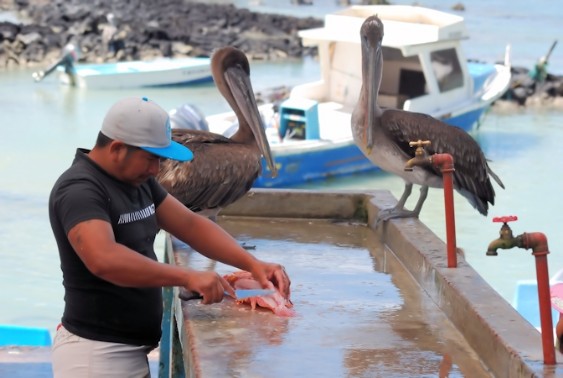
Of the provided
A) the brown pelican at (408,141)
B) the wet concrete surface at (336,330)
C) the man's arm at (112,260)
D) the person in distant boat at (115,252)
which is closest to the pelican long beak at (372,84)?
the brown pelican at (408,141)

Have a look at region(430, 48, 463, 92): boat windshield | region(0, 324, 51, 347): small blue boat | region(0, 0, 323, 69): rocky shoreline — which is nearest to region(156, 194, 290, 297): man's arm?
region(0, 324, 51, 347): small blue boat

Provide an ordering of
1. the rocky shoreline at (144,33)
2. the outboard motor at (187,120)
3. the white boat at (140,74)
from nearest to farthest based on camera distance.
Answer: the outboard motor at (187,120)
the white boat at (140,74)
the rocky shoreline at (144,33)

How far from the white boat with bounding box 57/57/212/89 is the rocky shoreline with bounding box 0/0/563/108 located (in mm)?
4557

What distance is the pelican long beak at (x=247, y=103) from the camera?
700 cm

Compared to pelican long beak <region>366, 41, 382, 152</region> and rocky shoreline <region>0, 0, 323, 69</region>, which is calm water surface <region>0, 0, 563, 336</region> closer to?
rocky shoreline <region>0, 0, 323, 69</region>

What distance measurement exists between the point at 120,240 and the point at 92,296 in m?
0.20

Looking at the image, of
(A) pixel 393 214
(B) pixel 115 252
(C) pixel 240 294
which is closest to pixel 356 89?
(A) pixel 393 214

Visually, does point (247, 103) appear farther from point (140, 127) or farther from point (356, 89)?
point (356, 89)

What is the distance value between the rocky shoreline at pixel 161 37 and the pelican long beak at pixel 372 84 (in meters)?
16.2

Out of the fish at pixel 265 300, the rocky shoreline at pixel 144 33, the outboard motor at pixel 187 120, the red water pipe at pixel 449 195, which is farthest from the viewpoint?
the rocky shoreline at pixel 144 33

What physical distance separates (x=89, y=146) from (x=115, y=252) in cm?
1567

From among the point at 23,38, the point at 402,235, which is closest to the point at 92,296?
the point at 402,235

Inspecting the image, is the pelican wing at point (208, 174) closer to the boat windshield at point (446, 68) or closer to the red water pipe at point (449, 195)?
the red water pipe at point (449, 195)

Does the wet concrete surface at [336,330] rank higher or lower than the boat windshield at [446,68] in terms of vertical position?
higher
